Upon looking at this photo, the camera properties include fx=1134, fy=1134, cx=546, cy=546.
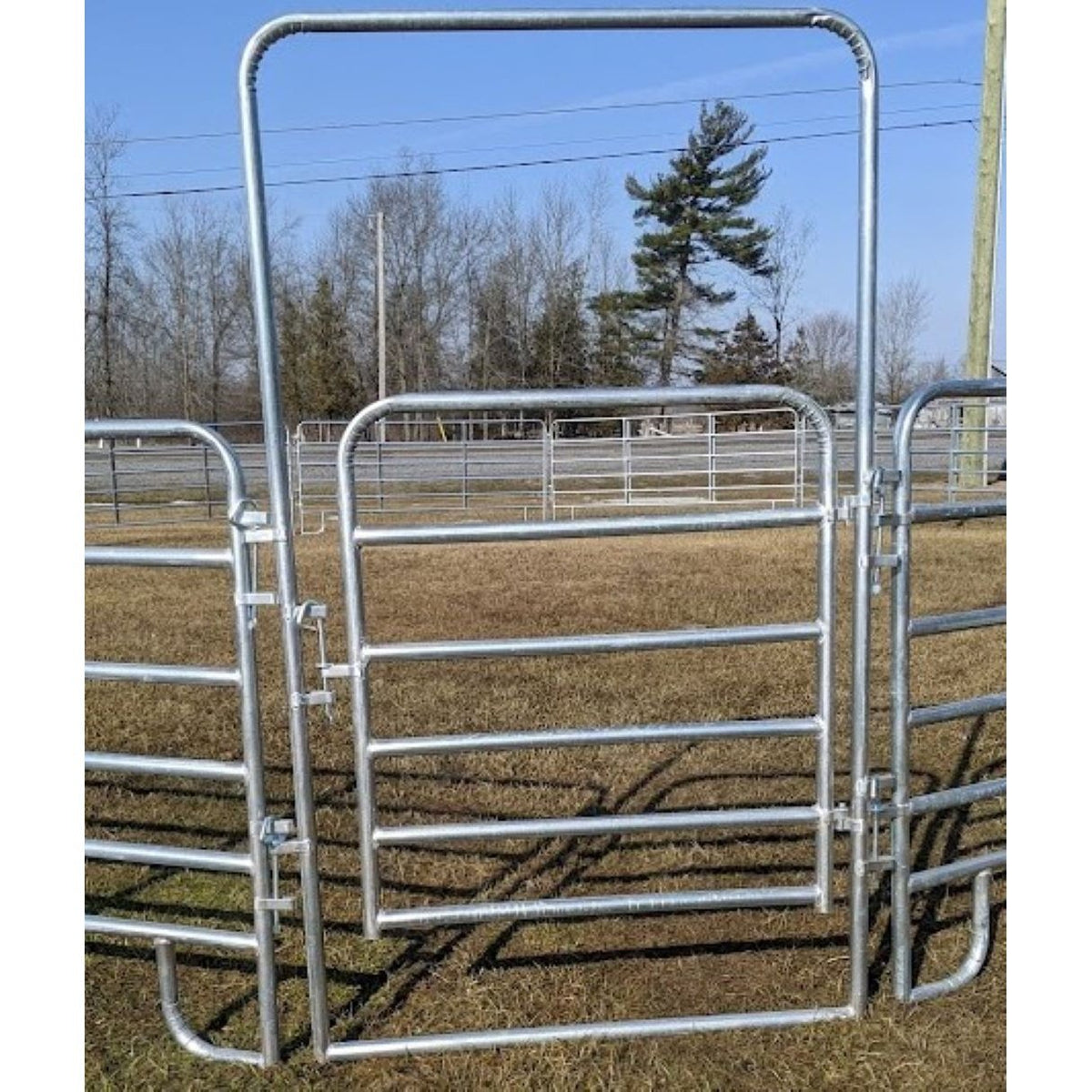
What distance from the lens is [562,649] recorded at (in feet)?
9.27

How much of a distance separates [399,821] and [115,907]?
3.58 feet

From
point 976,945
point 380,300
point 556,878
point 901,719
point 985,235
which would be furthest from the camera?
point 380,300

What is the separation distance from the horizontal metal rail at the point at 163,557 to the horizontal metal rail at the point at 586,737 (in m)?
0.60

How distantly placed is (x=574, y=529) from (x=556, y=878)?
1.60 metres

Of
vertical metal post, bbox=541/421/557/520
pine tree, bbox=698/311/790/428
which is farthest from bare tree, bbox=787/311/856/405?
vertical metal post, bbox=541/421/557/520

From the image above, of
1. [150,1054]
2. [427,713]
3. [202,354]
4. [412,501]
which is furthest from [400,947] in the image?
[202,354]

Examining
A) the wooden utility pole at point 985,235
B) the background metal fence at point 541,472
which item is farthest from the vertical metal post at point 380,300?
the wooden utility pole at point 985,235

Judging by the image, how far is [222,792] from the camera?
15.7ft

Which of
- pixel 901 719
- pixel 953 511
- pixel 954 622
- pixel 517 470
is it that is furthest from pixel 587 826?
pixel 517 470

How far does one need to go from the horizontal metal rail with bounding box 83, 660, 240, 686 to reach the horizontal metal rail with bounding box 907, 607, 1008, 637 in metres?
1.71

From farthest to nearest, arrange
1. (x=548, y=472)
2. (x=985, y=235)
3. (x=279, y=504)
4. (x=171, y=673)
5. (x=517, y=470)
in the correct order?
(x=517, y=470), (x=548, y=472), (x=985, y=235), (x=171, y=673), (x=279, y=504)

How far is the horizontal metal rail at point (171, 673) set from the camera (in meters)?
2.77

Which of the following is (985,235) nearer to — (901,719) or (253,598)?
(901,719)

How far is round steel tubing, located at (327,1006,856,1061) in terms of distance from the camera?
2.79 m
